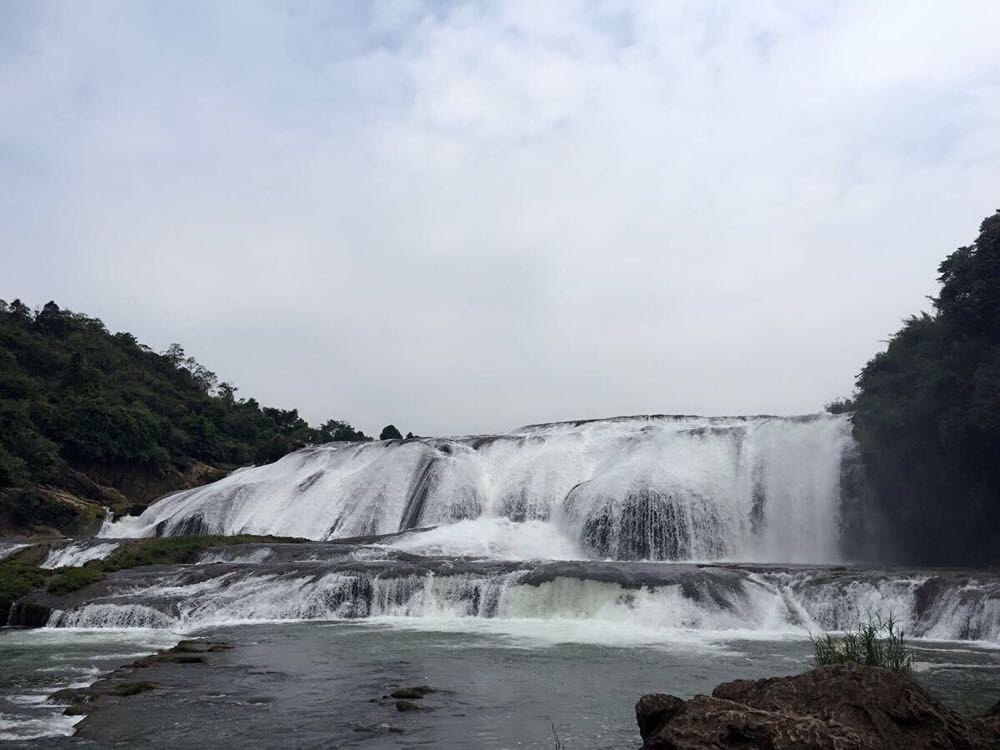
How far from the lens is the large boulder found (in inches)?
212

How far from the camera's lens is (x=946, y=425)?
79.2 ft

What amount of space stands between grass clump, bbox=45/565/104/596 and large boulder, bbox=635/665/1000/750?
59.0ft

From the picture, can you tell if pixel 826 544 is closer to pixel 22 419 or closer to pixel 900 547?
pixel 900 547

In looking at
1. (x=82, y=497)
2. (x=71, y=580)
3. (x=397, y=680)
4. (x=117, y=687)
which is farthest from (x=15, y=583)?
(x=82, y=497)

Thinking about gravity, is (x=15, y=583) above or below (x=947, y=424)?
below

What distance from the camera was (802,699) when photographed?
5863 millimetres

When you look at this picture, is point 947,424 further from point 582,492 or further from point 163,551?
point 163,551

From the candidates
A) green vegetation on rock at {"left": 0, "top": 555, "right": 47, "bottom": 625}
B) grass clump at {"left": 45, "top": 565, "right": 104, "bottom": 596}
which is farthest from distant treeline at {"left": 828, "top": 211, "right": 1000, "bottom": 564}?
green vegetation on rock at {"left": 0, "top": 555, "right": 47, "bottom": 625}

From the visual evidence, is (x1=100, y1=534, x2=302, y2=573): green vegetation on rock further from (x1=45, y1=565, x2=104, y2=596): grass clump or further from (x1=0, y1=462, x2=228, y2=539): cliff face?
(x1=0, y1=462, x2=228, y2=539): cliff face

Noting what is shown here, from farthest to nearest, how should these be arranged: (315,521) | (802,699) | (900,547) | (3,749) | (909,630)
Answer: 1. (315,521)
2. (900,547)
3. (909,630)
4. (3,749)
5. (802,699)

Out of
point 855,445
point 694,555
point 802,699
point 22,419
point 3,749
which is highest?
point 22,419

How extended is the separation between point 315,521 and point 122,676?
24734 mm

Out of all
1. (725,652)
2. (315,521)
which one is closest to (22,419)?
(315,521)

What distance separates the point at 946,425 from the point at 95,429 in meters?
47.1
